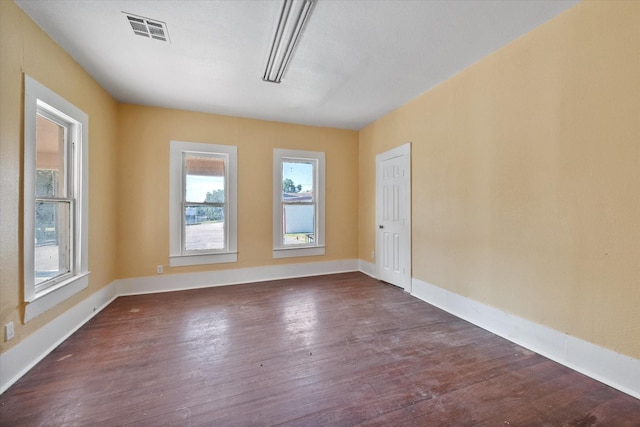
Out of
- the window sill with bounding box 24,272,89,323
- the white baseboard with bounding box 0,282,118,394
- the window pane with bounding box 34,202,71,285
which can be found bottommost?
the white baseboard with bounding box 0,282,118,394

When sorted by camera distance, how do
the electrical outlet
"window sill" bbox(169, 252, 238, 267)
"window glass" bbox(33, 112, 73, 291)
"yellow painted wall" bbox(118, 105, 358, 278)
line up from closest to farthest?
the electrical outlet
"window glass" bbox(33, 112, 73, 291)
"yellow painted wall" bbox(118, 105, 358, 278)
"window sill" bbox(169, 252, 238, 267)

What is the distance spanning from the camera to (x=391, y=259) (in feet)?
14.0

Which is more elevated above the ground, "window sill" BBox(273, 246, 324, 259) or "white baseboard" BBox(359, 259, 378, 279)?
"window sill" BBox(273, 246, 324, 259)

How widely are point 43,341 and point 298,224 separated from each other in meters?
3.44

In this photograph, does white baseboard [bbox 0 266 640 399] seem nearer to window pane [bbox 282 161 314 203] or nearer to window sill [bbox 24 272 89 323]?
window sill [bbox 24 272 89 323]

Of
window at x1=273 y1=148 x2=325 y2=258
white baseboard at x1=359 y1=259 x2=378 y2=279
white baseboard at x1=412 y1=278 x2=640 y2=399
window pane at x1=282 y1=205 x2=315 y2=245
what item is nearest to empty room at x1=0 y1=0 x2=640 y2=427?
white baseboard at x1=412 y1=278 x2=640 y2=399

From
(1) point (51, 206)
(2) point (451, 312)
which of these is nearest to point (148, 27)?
(1) point (51, 206)

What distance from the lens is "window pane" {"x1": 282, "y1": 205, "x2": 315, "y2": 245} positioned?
191 inches

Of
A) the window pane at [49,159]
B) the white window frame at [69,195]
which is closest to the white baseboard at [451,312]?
the white window frame at [69,195]

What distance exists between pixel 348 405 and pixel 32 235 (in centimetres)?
275

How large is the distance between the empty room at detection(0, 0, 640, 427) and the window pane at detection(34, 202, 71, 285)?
0.07 ft

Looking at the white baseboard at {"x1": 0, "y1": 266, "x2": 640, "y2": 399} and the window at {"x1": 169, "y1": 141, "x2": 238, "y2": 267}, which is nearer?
the white baseboard at {"x1": 0, "y1": 266, "x2": 640, "y2": 399}

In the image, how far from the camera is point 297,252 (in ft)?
15.8

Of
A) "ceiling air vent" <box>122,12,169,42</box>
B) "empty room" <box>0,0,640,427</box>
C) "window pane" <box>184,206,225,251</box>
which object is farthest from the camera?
"window pane" <box>184,206,225,251</box>
